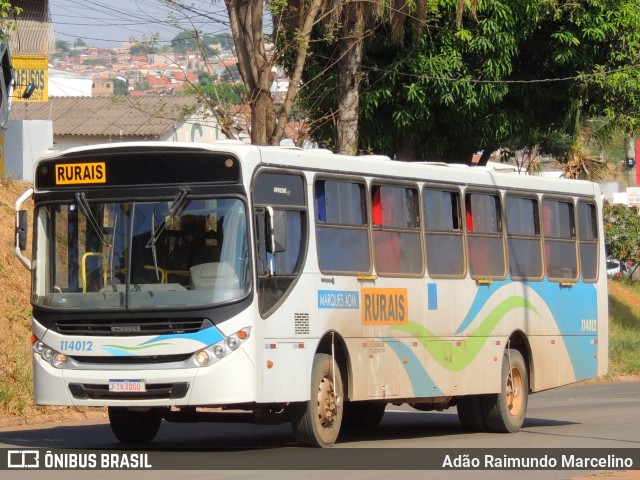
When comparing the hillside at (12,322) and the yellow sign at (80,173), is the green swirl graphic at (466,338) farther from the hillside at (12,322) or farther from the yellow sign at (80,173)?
the hillside at (12,322)

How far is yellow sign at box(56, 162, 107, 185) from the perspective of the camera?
45.2ft

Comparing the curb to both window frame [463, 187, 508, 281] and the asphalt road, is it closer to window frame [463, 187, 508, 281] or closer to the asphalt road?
the asphalt road

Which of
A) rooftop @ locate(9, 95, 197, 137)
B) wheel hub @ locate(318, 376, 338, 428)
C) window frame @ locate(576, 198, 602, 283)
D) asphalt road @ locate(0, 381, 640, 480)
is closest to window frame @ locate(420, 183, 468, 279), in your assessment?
asphalt road @ locate(0, 381, 640, 480)

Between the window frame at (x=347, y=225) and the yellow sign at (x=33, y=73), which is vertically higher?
the yellow sign at (x=33, y=73)

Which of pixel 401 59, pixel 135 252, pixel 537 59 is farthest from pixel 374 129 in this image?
pixel 135 252

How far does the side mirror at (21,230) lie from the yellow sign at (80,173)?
18.7 inches

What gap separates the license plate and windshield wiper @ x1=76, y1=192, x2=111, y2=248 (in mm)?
1351

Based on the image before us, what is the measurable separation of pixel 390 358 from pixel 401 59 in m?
14.3

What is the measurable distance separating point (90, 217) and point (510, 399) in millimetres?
6421

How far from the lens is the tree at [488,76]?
28.3 m

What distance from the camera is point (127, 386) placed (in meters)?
13.1

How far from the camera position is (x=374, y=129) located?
2978 cm

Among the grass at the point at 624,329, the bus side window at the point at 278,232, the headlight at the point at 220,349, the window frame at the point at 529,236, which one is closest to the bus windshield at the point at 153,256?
the bus side window at the point at 278,232
